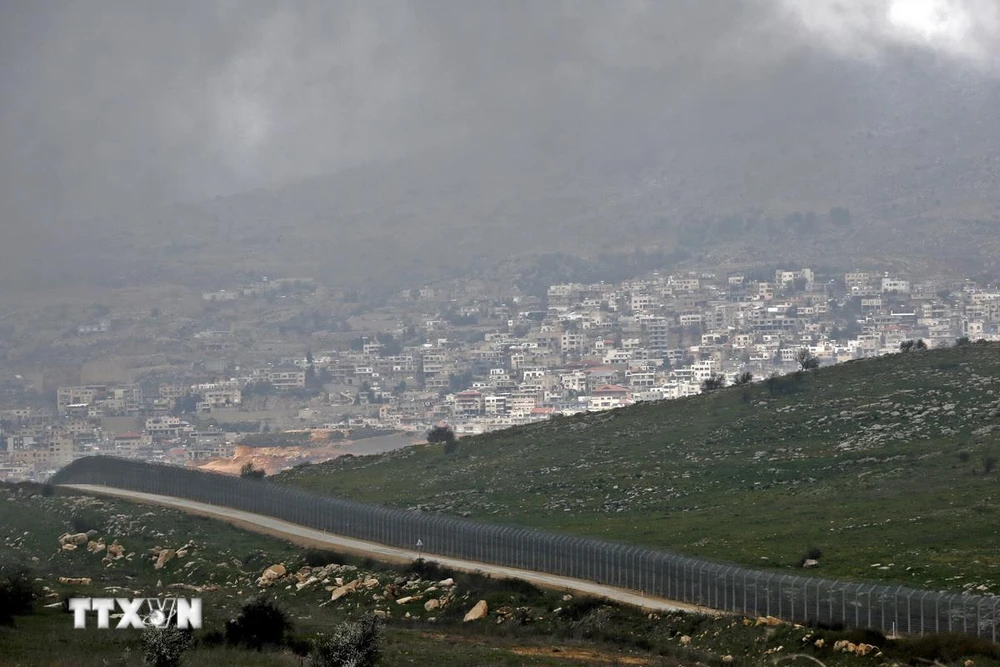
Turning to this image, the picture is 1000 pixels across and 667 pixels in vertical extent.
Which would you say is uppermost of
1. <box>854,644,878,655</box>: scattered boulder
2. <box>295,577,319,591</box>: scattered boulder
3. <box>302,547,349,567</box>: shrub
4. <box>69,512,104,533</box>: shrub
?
<box>69,512,104,533</box>: shrub

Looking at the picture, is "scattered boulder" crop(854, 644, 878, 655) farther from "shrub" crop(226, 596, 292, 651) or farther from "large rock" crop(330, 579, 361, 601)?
"large rock" crop(330, 579, 361, 601)

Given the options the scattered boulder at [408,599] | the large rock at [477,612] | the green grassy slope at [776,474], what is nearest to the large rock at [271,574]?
the scattered boulder at [408,599]

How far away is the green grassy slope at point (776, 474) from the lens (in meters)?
40.8

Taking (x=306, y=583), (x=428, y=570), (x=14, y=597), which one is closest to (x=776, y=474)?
(x=428, y=570)

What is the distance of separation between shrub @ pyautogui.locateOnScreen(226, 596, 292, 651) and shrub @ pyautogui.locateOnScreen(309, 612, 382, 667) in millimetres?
2912

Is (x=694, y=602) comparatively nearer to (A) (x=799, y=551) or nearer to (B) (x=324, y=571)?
(A) (x=799, y=551)

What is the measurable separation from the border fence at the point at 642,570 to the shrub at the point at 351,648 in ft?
30.7

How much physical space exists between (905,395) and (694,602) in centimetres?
3286

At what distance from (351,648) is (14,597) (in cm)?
987

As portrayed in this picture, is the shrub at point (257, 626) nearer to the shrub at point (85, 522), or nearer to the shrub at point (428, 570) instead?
the shrub at point (428, 570)

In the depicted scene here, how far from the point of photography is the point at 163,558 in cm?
4591

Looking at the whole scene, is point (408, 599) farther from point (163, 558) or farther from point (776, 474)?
point (776, 474)

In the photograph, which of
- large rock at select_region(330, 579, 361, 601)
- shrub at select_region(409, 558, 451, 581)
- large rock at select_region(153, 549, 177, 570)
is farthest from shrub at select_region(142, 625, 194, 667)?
large rock at select_region(153, 549, 177, 570)

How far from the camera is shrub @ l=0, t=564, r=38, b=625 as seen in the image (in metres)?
29.8
